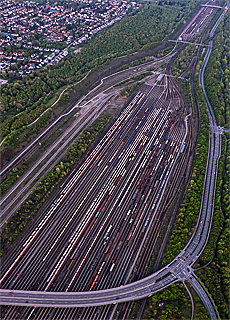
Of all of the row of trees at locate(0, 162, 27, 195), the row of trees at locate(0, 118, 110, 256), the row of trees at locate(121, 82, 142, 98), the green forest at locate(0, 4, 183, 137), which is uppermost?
the green forest at locate(0, 4, 183, 137)

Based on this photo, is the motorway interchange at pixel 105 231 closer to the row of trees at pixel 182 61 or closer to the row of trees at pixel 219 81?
the row of trees at pixel 219 81

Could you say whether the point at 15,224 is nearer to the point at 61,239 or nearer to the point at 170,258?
the point at 61,239

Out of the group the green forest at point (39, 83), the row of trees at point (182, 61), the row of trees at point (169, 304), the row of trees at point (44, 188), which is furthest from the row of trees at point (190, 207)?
the green forest at point (39, 83)

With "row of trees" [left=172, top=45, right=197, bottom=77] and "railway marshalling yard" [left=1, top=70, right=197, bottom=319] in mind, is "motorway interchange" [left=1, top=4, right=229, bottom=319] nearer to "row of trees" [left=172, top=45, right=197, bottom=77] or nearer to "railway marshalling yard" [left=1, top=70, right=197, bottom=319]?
"railway marshalling yard" [left=1, top=70, right=197, bottom=319]

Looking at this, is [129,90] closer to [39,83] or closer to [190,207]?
[39,83]

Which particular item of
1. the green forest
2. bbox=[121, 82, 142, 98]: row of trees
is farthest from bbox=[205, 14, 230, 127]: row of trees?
the green forest

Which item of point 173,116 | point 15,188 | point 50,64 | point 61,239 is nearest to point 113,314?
point 61,239
